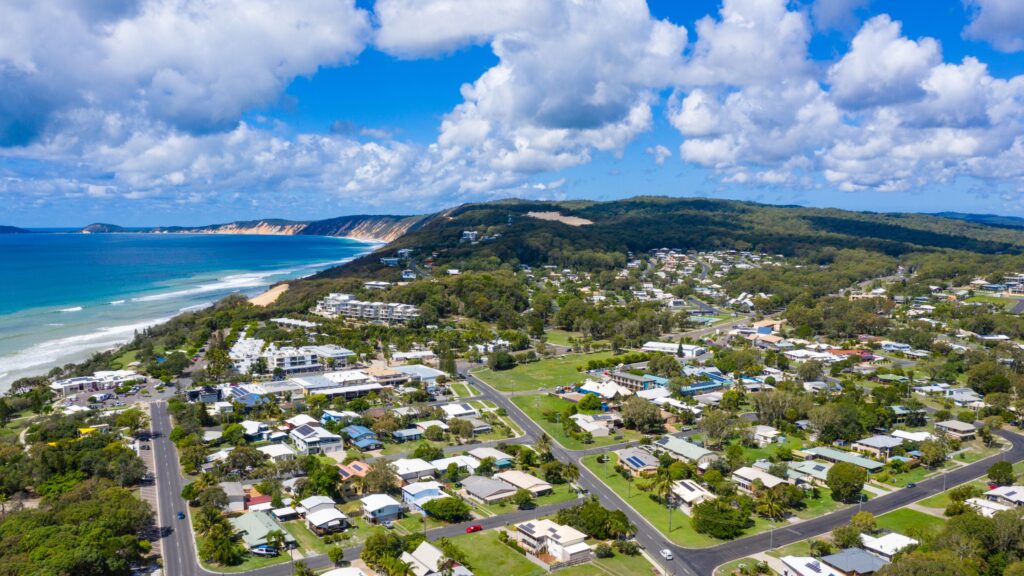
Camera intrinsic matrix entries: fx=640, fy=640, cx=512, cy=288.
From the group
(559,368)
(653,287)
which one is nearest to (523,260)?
(653,287)

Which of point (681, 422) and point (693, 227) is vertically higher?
point (693, 227)

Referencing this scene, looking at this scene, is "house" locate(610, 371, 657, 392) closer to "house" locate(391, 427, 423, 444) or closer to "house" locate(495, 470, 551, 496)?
"house" locate(391, 427, 423, 444)

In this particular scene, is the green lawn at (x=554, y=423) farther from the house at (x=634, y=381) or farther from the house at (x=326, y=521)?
the house at (x=326, y=521)

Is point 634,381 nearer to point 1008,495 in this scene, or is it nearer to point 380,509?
point 1008,495

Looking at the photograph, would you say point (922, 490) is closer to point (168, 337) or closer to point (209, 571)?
point (209, 571)

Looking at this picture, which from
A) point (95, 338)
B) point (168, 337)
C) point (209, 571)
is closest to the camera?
point (209, 571)

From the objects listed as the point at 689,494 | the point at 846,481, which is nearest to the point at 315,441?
the point at 689,494

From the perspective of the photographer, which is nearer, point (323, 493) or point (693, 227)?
point (323, 493)
